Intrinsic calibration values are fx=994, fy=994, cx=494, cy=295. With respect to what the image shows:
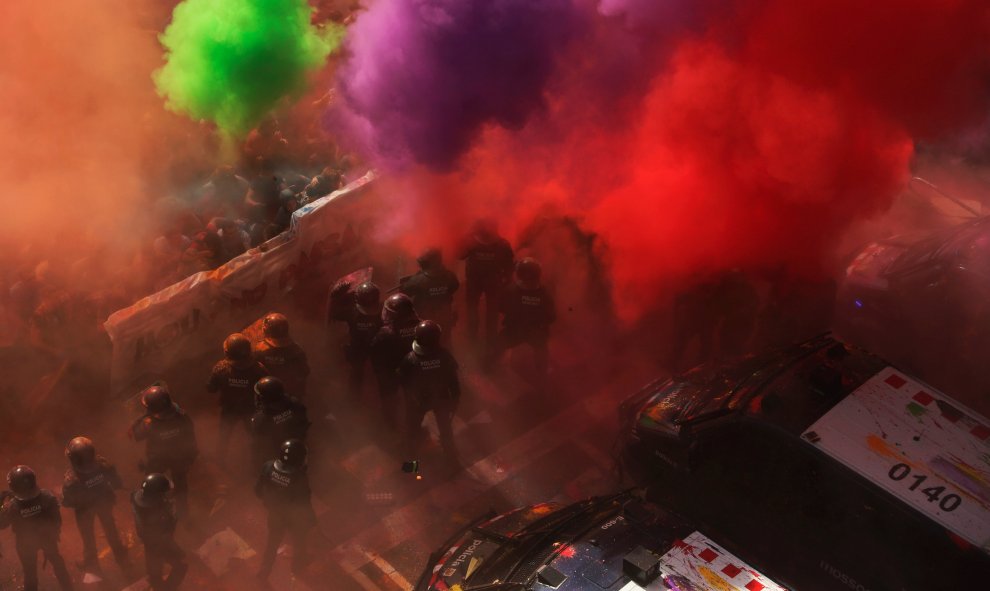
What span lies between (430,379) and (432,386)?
8cm

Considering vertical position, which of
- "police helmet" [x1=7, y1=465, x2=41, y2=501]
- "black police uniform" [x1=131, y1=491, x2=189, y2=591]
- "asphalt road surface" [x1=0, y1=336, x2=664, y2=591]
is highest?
"police helmet" [x1=7, y1=465, x2=41, y2=501]

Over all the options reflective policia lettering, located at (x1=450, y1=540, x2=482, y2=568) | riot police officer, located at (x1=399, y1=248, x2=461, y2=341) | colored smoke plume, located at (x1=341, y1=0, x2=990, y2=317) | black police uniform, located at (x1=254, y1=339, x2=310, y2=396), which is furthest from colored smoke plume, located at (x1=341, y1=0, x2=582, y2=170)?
reflective policia lettering, located at (x1=450, y1=540, x2=482, y2=568)

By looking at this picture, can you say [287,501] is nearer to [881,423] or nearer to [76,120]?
[881,423]

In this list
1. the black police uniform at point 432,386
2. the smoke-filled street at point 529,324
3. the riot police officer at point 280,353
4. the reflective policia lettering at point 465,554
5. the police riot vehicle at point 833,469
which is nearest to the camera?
the police riot vehicle at point 833,469

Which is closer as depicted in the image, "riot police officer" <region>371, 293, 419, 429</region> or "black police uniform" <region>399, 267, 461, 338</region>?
"riot police officer" <region>371, 293, 419, 429</region>

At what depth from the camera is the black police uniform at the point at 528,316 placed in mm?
10117

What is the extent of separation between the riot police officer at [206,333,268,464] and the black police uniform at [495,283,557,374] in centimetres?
256

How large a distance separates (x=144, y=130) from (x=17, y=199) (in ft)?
6.09

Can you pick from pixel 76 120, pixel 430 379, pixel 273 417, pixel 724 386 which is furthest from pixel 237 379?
pixel 76 120

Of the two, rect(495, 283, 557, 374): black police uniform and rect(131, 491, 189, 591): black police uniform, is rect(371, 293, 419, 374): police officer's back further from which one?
rect(131, 491, 189, 591): black police uniform

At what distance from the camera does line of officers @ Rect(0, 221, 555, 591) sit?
8.12 metres

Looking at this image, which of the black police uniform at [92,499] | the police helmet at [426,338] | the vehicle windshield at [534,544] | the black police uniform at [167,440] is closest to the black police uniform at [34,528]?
the black police uniform at [92,499]

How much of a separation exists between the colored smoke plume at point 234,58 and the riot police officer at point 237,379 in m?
5.14

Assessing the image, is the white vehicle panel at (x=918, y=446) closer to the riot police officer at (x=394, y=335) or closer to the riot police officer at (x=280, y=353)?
the riot police officer at (x=394, y=335)
